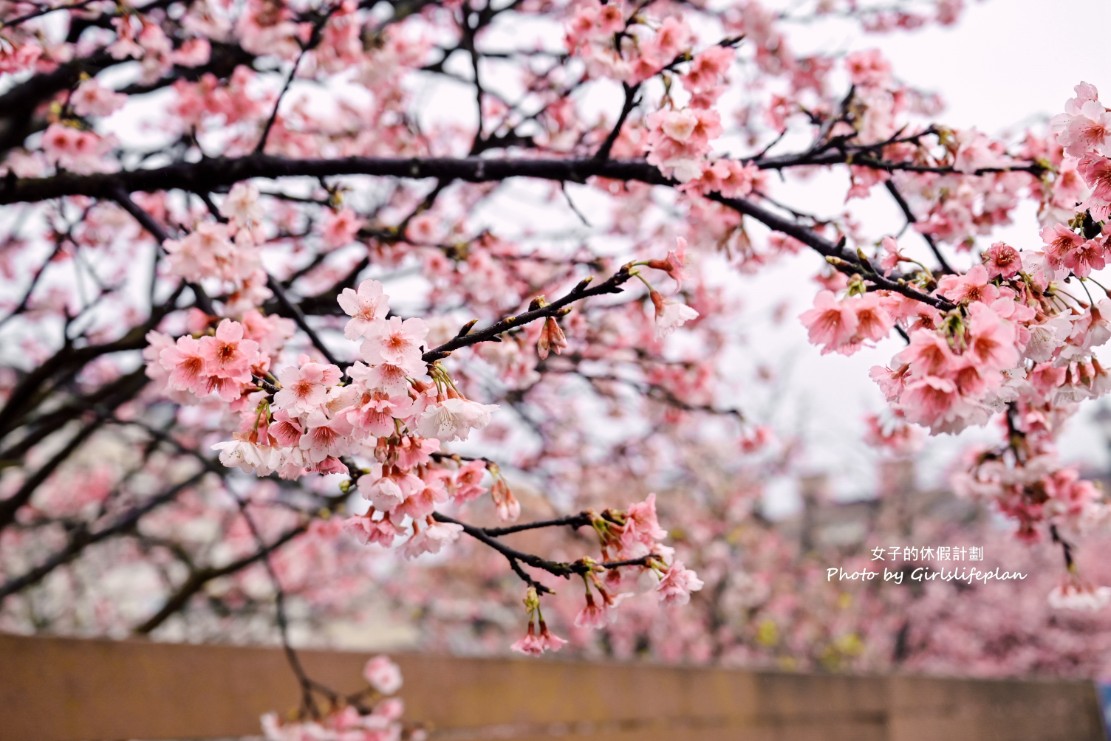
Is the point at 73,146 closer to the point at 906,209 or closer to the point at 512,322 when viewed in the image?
the point at 512,322

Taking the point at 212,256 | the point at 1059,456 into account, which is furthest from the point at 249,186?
the point at 1059,456

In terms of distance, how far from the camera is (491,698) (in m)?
3.91

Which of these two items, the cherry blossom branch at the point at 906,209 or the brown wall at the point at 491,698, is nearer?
the cherry blossom branch at the point at 906,209

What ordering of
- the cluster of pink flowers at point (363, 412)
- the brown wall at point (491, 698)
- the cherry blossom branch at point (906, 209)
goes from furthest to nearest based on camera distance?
the brown wall at point (491, 698), the cherry blossom branch at point (906, 209), the cluster of pink flowers at point (363, 412)

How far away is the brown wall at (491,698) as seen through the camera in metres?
2.61

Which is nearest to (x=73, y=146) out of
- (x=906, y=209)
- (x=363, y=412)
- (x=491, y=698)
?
(x=363, y=412)

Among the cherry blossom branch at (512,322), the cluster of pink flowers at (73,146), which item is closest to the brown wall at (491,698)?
the cluster of pink flowers at (73,146)

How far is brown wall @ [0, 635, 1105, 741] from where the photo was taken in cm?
261

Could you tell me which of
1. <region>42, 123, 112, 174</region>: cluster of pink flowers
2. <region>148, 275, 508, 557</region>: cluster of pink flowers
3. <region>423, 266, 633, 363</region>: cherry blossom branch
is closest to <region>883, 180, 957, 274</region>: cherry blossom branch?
<region>423, 266, 633, 363</region>: cherry blossom branch

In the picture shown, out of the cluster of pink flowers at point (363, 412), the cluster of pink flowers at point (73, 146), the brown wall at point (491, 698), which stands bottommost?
the brown wall at point (491, 698)

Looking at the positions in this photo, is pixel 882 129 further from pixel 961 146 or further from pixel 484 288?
pixel 484 288

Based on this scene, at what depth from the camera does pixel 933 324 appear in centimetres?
140

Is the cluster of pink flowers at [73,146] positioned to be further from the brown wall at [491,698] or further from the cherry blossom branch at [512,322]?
the cherry blossom branch at [512,322]

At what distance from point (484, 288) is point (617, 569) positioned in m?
1.76
